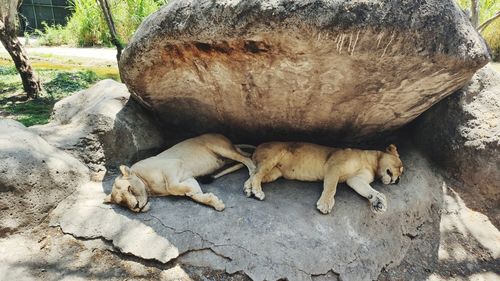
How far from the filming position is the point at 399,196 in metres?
3.75

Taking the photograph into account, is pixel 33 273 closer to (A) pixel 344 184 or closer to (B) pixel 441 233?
(A) pixel 344 184

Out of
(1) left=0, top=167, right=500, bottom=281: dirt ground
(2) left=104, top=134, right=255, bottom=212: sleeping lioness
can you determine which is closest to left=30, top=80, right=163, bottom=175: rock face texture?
(2) left=104, top=134, right=255, bottom=212: sleeping lioness

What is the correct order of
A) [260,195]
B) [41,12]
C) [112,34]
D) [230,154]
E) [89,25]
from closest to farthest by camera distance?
[260,195]
[230,154]
[112,34]
[89,25]
[41,12]

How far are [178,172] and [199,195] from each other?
34 cm

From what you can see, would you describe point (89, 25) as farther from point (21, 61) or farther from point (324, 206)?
point (324, 206)

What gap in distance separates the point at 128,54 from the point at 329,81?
1875 mm

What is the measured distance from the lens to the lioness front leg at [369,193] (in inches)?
136

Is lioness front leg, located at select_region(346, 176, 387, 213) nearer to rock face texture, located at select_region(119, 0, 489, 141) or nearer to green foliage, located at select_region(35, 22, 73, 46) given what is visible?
rock face texture, located at select_region(119, 0, 489, 141)

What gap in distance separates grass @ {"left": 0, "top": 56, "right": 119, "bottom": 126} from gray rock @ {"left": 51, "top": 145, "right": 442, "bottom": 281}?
4349mm

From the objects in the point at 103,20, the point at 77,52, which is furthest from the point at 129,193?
the point at 103,20

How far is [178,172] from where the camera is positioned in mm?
3645

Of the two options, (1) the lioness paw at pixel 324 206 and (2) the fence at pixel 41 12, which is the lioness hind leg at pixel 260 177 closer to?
(1) the lioness paw at pixel 324 206

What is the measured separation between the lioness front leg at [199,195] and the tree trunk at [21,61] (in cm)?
629

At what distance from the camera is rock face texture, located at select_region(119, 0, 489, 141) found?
272 centimetres
